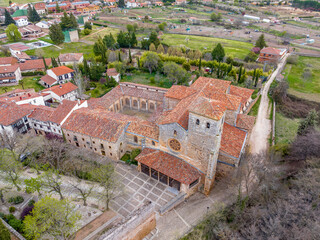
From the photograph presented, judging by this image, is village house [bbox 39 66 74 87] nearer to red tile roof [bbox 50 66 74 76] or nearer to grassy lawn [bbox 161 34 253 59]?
red tile roof [bbox 50 66 74 76]

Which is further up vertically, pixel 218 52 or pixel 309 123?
pixel 218 52

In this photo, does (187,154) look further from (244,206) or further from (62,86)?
(62,86)

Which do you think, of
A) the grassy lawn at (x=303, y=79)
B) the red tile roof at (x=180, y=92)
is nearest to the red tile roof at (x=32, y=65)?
the red tile roof at (x=180, y=92)

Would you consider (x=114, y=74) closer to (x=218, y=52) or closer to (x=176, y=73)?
(x=176, y=73)

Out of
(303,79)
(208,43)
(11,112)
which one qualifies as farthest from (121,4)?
(11,112)

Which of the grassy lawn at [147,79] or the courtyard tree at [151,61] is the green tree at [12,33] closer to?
the grassy lawn at [147,79]

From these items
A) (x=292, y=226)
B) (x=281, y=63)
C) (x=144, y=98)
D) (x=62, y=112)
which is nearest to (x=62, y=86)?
(x=62, y=112)

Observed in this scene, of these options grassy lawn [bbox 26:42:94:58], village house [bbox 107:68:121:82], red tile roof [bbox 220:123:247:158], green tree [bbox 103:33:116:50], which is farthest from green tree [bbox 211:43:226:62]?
red tile roof [bbox 220:123:247:158]
